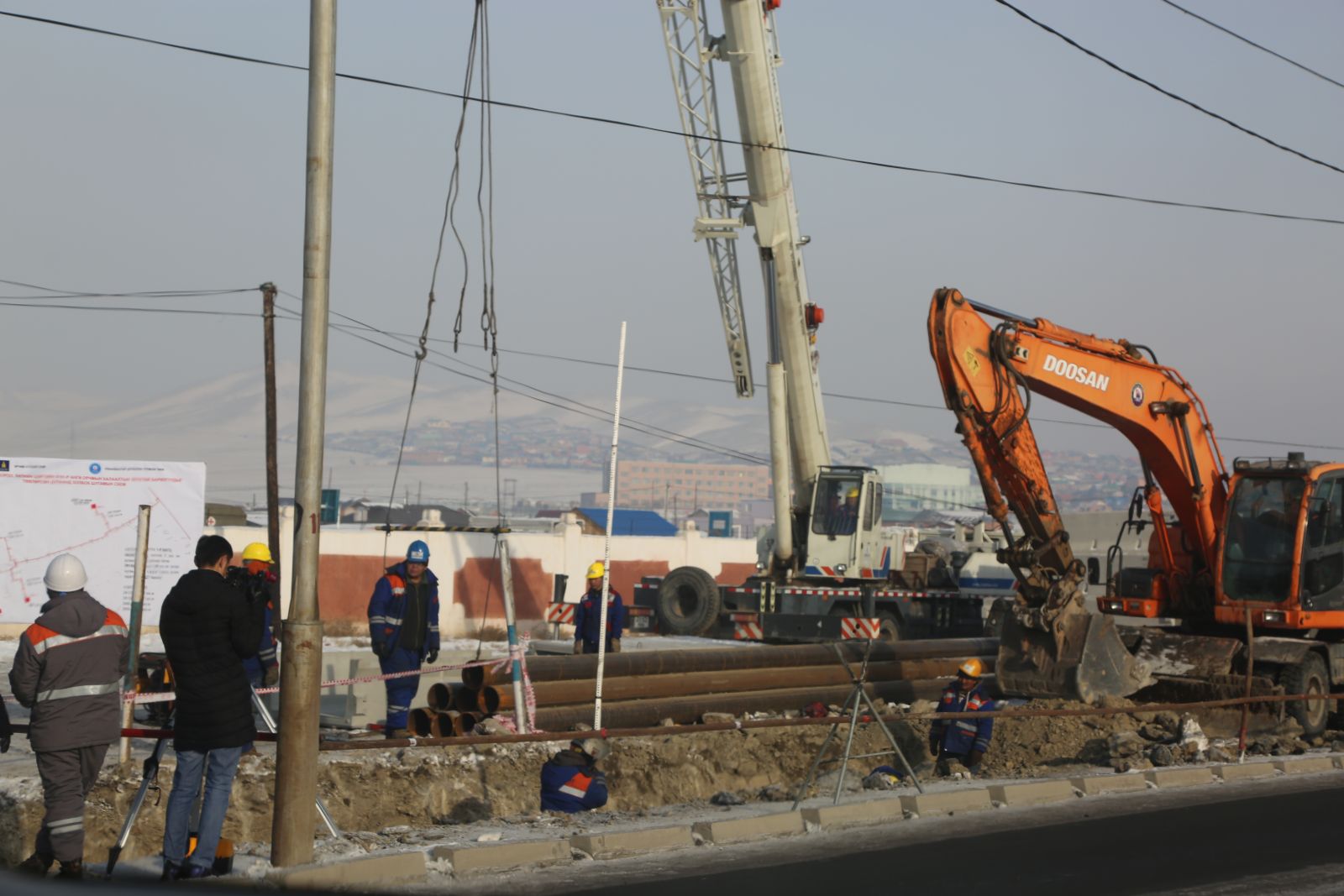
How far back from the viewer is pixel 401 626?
1364cm

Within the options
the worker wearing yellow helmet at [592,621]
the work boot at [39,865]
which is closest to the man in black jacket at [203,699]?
the work boot at [39,865]

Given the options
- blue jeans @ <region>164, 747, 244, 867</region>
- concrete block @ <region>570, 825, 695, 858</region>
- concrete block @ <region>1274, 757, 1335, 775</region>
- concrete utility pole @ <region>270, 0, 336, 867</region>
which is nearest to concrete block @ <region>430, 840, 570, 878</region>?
concrete block @ <region>570, 825, 695, 858</region>

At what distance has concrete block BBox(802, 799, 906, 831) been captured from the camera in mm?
10016

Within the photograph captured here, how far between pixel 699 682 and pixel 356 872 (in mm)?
9012

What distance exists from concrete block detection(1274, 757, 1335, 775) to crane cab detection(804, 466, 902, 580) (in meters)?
13.7

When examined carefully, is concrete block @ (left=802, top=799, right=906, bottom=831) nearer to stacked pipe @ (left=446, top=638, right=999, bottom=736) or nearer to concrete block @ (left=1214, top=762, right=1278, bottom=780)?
stacked pipe @ (left=446, top=638, right=999, bottom=736)

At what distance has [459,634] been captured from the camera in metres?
31.7

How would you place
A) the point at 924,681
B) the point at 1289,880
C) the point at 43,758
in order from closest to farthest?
the point at 43,758
the point at 1289,880
the point at 924,681

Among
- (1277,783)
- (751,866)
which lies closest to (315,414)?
(751,866)

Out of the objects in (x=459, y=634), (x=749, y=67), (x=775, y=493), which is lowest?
(x=459, y=634)

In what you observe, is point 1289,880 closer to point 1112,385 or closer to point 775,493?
point 1112,385

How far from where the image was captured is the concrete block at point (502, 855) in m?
8.40

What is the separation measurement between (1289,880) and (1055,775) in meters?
4.01

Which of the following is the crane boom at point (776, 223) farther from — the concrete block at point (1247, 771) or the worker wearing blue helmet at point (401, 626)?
the concrete block at point (1247, 771)
